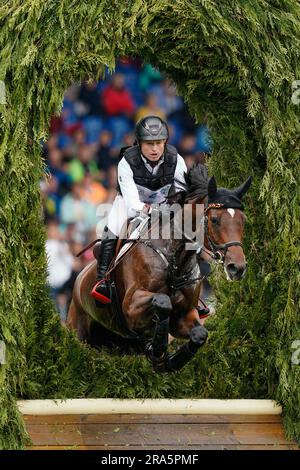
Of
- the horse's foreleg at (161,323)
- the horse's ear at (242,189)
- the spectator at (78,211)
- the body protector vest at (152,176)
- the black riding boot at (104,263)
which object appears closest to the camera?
the horse's foreleg at (161,323)

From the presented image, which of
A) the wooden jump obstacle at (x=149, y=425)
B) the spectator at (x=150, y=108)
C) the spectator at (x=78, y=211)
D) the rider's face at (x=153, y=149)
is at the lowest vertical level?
the wooden jump obstacle at (x=149, y=425)

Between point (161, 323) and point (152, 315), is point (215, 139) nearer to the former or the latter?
point (152, 315)

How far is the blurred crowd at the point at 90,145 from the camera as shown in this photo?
9.95m

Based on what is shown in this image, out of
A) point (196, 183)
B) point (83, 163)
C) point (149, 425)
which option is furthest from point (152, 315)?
point (83, 163)

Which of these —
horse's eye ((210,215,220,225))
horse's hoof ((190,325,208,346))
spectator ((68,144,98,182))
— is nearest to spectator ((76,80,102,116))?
spectator ((68,144,98,182))

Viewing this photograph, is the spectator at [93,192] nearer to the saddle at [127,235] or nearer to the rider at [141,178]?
the rider at [141,178]

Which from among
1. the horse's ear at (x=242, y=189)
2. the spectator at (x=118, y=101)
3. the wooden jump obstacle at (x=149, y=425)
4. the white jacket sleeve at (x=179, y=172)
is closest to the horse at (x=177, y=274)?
the horse's ear at (x=242, y=189)

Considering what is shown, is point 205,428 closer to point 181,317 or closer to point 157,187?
point 181,317

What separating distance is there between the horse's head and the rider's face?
0.64 meters

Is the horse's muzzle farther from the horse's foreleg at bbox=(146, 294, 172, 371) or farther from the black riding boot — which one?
the black riding boot

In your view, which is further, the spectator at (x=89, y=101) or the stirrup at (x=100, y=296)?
the spectator at (x=89, y=101)

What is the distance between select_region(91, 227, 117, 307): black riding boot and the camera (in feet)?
24.6

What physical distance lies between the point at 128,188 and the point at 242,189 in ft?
2.97

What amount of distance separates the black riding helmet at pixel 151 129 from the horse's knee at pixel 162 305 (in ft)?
4.19
